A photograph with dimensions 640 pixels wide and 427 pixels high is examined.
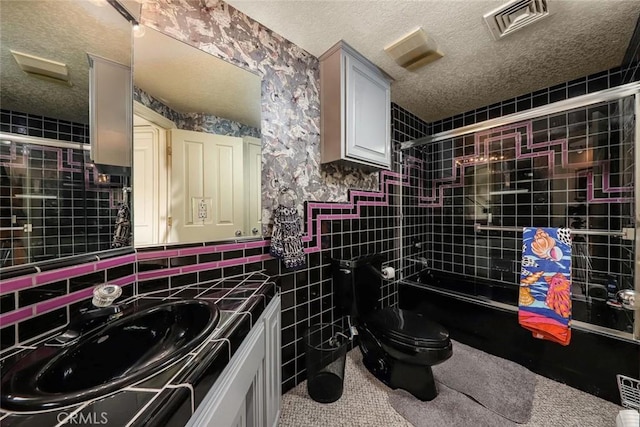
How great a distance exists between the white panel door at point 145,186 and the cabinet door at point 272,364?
64 centimetres

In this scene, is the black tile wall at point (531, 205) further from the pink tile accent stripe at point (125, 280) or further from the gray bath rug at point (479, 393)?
the pink tile accent stripe at point (125, 280)

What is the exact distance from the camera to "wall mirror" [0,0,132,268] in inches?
26.0

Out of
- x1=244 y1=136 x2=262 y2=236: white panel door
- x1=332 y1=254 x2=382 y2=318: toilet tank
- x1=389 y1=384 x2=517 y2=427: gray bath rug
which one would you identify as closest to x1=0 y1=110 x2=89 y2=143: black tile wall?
x1=244 y1=136 x2=262 y2=236: white panel door

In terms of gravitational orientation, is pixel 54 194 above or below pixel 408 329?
above

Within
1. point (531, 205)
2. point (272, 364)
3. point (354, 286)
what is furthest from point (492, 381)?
point (531, 205)

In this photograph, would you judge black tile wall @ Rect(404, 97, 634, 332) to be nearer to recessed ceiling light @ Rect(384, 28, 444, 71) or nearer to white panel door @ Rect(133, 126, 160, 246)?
recessed ceiling light @ Rect(384, 28, 444, 71)

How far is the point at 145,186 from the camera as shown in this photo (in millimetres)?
1035

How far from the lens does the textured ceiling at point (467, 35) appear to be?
1242mm

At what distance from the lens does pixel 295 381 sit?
1526 mm

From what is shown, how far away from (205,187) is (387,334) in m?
1.36

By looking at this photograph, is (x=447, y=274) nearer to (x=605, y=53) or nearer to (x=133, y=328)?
(x=605, y=53)

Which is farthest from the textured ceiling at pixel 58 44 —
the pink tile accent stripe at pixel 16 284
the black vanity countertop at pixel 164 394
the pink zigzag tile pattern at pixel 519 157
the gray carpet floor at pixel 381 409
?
the pink zigzag tile pattern at pixel 519 157

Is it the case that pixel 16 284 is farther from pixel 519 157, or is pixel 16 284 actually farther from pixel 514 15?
pixel 519 157

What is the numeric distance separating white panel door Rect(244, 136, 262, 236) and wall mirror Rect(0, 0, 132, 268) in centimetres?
55
